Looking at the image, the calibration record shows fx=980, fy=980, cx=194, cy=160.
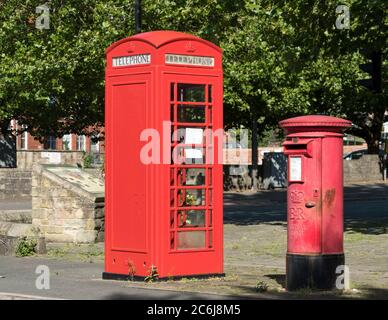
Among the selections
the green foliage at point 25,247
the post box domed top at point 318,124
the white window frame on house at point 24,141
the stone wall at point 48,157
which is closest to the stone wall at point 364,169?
the stone wall at point 48,157

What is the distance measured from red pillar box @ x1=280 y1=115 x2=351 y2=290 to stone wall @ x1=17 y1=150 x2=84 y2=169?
3401 cm

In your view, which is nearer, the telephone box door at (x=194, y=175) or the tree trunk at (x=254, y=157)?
the telephone box door at (x=194, y=175)

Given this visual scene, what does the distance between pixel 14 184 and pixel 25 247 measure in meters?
20.5

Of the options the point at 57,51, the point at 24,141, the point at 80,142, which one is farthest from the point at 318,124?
the point at 80,142

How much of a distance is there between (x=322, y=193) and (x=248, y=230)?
10144 mm

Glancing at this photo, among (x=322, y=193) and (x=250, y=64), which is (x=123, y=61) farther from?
(x=250, y=64)

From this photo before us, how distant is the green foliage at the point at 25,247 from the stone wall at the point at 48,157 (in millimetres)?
28618

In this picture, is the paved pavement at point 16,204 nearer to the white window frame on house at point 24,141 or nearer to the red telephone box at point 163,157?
the red telephone box at point 163,157

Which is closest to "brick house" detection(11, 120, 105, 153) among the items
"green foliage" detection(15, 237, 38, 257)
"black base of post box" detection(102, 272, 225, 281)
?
"green foliage" detection(15, 237, 38, 257)

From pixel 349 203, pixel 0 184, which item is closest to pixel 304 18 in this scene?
pixel 349 203

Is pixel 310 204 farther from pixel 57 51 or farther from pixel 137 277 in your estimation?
pixel 57 51

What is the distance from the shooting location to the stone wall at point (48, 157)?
46625 mm

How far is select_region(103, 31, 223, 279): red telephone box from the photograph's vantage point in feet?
38.0

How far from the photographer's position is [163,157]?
1160 centimetres
